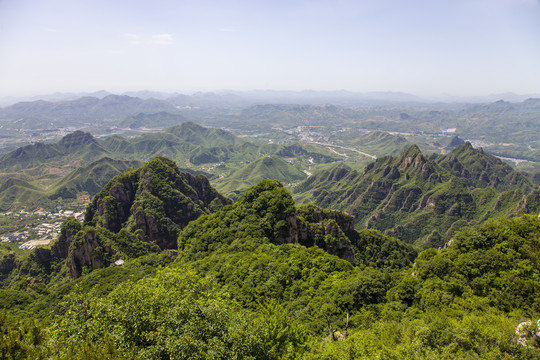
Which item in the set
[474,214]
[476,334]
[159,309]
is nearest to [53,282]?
[159,309]

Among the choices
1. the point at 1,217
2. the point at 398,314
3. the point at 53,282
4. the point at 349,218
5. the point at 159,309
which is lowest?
the point at 1,217

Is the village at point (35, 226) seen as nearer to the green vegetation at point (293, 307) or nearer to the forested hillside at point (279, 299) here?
the forested hillside at point (279, 299)

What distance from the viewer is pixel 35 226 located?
170 meters

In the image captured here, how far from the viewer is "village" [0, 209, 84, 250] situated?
489ft

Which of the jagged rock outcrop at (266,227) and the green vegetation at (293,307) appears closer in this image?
the green vegetation at (293,307)

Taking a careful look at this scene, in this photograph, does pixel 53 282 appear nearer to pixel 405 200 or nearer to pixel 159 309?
pixel 159 309

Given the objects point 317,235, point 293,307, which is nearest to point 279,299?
point 293,307

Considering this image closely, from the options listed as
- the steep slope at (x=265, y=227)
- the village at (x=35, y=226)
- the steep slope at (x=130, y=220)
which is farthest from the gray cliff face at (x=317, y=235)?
the village at (x=35, y=226)

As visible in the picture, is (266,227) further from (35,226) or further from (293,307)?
(35,226)

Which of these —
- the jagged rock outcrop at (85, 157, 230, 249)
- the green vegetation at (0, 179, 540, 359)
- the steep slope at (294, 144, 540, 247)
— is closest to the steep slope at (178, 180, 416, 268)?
the green vegetation at (0, 179, 540, 359)

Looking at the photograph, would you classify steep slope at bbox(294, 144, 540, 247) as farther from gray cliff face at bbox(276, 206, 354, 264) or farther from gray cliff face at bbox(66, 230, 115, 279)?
gray cliff face at bbox(66, 230, 115, 279)

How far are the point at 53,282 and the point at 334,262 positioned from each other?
94540 mm

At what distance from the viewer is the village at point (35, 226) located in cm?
14900

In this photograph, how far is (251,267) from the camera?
50.0 m
